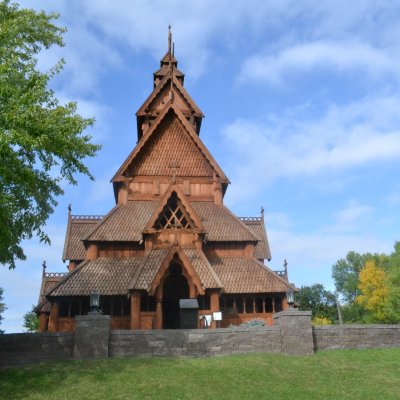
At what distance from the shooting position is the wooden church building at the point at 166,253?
71.0 feet

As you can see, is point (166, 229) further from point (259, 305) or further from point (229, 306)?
point (259, 305)

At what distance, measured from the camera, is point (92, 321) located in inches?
604

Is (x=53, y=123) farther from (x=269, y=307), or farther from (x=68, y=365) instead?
(x=269, y=307)

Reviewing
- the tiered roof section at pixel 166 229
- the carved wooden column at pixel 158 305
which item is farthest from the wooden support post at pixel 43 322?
the carved wooden column at pixel 158 305

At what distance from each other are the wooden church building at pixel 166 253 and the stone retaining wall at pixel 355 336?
596cm

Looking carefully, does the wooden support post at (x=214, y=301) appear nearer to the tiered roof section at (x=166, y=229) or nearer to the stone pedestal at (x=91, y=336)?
the tiered roof section at (x=166, y=229)

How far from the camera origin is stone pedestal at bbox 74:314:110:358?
15.1 m

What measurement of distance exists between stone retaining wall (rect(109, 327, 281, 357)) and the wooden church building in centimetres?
499

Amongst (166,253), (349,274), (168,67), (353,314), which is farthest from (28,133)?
(349,274)

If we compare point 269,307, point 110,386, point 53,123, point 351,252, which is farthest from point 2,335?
point 351,252

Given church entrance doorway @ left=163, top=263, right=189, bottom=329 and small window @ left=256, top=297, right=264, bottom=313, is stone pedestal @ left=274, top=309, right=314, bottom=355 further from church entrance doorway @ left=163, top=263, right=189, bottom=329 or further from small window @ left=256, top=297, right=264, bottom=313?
church entrance doorway @ left=163, top=263, right=189, bottom=329

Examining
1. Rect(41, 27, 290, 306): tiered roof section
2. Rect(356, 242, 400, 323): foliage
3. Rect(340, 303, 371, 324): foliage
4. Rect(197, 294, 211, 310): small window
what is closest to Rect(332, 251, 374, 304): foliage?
Rect(340, 303, 371, 324): foliage

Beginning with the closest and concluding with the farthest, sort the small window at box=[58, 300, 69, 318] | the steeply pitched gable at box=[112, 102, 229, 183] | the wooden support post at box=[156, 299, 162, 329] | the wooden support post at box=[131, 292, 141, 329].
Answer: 1. the wooden support post at box=[156, 299, 162, 329]
2. the wooden support post at box=[131, 292, 141, 329]
3. the small window at box=[58, 300, 69, 318]
4. the steeply pitched gable at box=[112, 102, 229, 183]

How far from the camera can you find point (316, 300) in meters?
67.9
